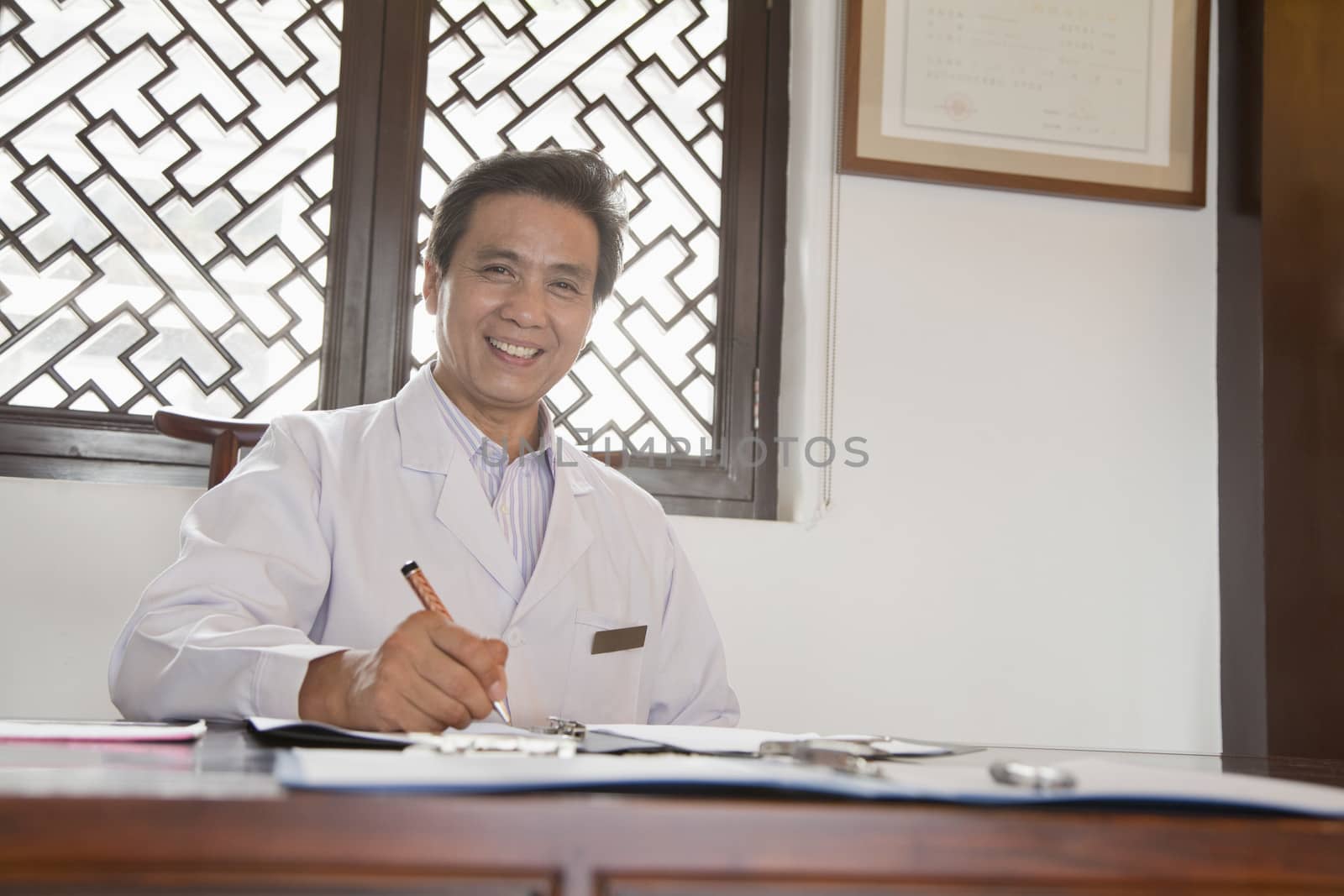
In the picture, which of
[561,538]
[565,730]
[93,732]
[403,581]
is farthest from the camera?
[561,538]

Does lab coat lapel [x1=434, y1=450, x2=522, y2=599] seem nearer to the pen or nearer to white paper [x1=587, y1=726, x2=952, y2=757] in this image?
the pen

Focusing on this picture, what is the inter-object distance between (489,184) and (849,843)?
1353 mm

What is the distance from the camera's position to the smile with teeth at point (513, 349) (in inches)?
63.1

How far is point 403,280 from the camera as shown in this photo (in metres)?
2.11

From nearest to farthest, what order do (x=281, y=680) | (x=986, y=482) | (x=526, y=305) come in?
(x=281, y=680)
(x=526, y=305)
(x=986, y=482)

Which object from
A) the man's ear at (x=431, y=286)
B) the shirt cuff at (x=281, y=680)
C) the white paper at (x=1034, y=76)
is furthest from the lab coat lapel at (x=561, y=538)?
the white paper at (x=1034, y=76)

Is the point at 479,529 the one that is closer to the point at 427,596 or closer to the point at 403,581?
the point at 403,581

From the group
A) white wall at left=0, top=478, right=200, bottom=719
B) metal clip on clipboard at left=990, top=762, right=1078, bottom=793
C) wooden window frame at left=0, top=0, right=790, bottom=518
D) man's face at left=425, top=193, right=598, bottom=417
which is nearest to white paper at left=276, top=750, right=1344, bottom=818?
metal clip on clipboard at left=990, top=762, right=1078, bottom=793

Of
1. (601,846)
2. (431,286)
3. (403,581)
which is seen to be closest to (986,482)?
(431,286)

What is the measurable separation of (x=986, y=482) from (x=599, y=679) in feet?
3.37

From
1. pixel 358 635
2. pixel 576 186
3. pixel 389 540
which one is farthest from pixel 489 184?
pixel 358 635

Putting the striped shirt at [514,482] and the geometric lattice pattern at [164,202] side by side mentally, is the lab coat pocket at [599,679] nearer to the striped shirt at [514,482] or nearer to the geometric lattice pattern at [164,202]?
the striped shirt at [514,482]

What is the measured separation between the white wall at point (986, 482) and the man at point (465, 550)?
0.47 meters

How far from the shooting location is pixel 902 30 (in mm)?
2197
